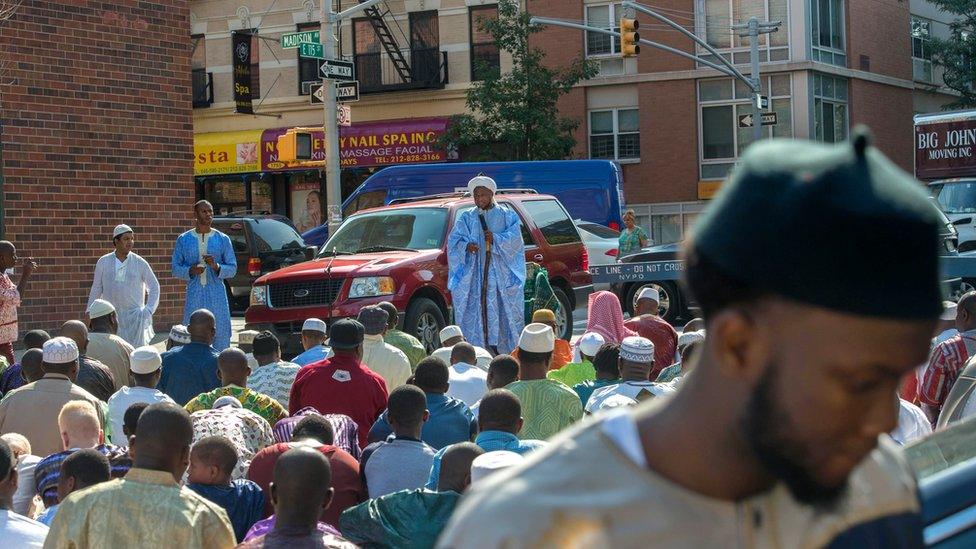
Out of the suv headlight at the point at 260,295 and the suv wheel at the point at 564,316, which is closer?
the suv headlight at the point at 260,295

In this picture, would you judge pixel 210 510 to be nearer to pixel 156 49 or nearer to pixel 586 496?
pixel 586 496

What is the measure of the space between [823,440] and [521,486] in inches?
13.2

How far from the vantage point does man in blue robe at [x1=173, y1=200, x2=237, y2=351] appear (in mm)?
13688

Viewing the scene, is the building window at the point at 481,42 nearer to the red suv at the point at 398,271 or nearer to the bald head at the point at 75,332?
the red suv at the point at 398,271

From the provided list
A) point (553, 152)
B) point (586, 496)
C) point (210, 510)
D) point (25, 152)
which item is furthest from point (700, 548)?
point (553, 152)

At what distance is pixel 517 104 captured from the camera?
34969 mm

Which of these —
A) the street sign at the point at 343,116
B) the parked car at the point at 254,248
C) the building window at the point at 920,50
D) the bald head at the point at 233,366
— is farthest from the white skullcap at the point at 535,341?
the building window at the point at 920,50

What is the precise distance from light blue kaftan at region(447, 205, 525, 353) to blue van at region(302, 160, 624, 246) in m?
11.0

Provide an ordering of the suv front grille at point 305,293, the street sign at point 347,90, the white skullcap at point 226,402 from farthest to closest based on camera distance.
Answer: the street sign at point 347,90 → the suv front grille at point 305,293 → the white skullcap at point 226,402

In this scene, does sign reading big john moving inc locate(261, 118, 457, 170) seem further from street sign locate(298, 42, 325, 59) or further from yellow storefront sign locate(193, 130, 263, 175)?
street sign locate(298, 42, 325, 59)

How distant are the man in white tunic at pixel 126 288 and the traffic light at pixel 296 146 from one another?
8.07 m

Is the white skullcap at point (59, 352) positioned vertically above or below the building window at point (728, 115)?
below

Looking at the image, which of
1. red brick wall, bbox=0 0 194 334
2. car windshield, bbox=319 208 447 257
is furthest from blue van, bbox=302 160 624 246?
car windshield, bbox=319 208 447 257

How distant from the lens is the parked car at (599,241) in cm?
2231
